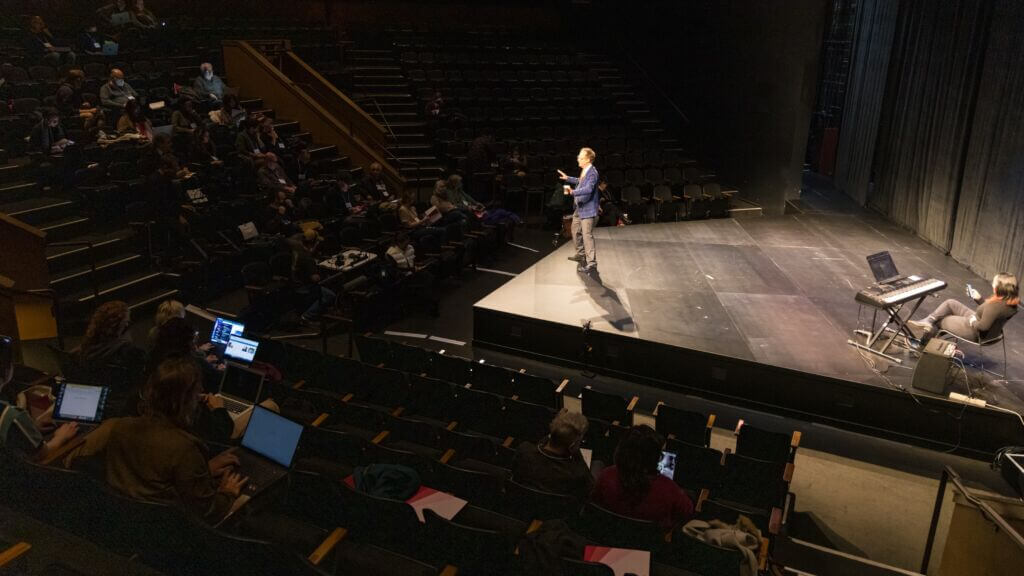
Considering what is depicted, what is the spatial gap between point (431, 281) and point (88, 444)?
5.12m

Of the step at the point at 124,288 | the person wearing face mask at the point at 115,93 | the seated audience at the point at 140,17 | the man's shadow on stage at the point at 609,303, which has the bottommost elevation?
the step at the point at 124,288

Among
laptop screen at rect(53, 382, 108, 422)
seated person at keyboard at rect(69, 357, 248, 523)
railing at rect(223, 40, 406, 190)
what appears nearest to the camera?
seated person at keyboard at rect(69, 357, 248, 523)

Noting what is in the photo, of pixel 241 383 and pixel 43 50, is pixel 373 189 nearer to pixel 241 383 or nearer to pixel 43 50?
pixel 43 50

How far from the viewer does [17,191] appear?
823 centimetres

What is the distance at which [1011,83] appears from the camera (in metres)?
8.94

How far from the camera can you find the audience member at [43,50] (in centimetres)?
1060

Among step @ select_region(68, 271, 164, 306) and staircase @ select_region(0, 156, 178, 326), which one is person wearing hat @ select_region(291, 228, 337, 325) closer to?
staircase @ select_region(0, 156, 178, 326)

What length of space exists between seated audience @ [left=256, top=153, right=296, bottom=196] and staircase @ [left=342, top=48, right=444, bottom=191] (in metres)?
2.52

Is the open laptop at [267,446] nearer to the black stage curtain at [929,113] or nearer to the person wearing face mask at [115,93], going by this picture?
the person wearing face mask at [115,93]

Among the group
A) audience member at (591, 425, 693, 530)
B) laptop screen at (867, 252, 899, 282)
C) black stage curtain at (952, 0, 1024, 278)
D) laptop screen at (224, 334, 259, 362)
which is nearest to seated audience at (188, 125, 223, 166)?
laptop screen at (224, 334, 259, 362)

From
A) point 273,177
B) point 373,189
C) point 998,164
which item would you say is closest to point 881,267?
point 998,164

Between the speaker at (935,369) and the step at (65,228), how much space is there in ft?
28.8

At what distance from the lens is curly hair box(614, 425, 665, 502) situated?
3348mm

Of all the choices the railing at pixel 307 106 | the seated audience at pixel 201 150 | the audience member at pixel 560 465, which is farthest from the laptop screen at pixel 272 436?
the railing at pixel 307 106
